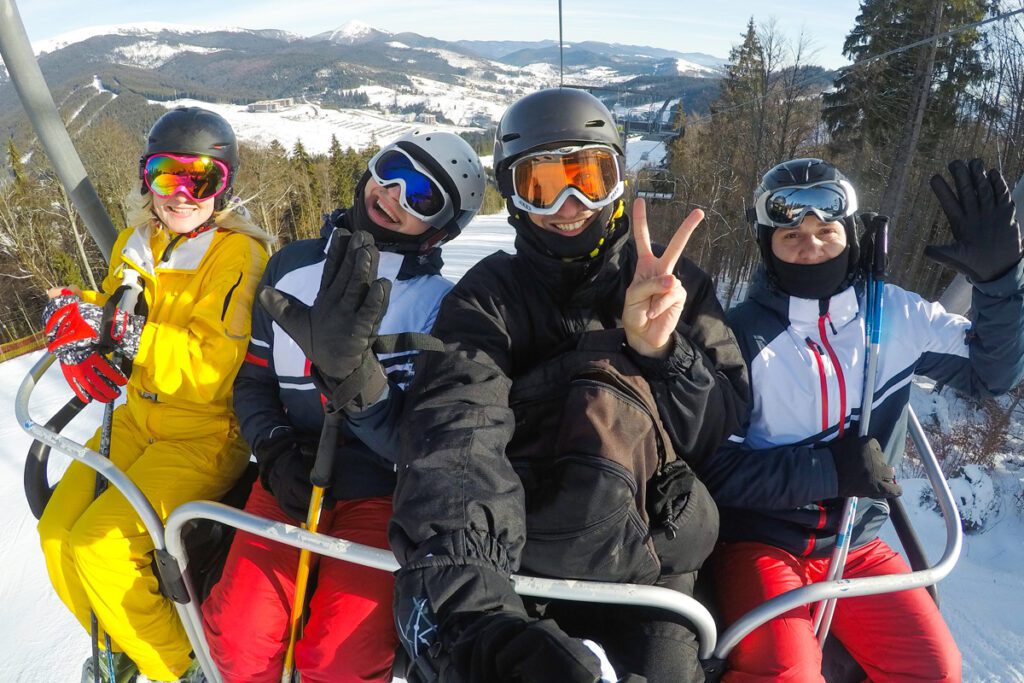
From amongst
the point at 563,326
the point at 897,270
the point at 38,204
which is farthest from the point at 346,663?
the point at 38,204

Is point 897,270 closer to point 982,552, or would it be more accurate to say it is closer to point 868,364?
point 982,552

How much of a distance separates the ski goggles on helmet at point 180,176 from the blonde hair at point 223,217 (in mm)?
89

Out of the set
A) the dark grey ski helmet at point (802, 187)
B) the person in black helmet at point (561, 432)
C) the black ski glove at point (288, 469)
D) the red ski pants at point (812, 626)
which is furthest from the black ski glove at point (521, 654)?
the dark grey ski helmet at point (802, 187)

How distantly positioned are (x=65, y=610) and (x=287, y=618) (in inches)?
101

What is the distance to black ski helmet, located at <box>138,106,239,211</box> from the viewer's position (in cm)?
253

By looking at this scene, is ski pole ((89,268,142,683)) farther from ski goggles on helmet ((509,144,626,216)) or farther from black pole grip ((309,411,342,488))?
ski goggles on helmet ((509,144,626,216))

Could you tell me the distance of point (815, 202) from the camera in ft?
7.18

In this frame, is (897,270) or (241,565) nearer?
(241,565)

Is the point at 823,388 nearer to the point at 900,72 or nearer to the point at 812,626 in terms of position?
the point at 812,626

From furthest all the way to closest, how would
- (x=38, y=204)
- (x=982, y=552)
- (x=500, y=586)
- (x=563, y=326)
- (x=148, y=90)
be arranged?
1. (x=148, y=90)
2. (x=38, y=204)
3. (x=982, y=552)
4. (x=563, y=326)
5. (x=500, y=586)

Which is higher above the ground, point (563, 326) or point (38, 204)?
point (563, 326)

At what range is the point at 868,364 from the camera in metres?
1.97

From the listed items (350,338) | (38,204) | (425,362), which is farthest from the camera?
(38,204)

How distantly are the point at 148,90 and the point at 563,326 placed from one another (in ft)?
668
